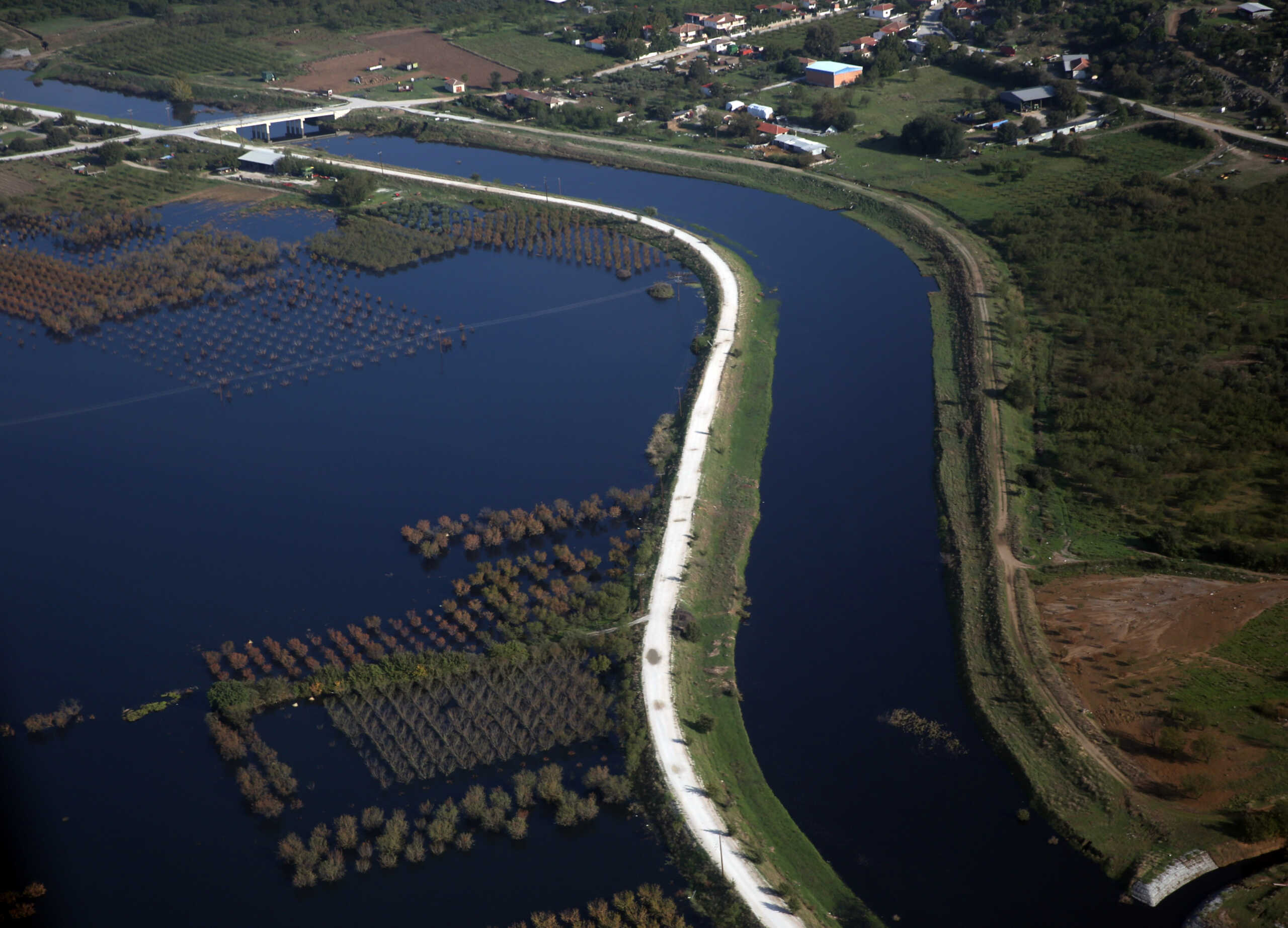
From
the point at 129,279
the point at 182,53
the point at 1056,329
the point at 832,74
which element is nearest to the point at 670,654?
the point at 1056,329

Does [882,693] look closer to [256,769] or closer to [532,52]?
[256,769]

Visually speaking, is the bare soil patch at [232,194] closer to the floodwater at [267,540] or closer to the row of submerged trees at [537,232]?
the row of submerged trees at [537,232]

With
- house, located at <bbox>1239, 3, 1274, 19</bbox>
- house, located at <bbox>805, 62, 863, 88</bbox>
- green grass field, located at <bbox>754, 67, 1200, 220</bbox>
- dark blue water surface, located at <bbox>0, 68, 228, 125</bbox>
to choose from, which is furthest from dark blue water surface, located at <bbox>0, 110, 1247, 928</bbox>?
house, located at <bbox>1239, 3, 1274, 19</bbox>

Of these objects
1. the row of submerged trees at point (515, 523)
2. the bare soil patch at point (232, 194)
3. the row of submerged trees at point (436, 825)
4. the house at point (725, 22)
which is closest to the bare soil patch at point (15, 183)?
the bare soil patch at point (232, 194)

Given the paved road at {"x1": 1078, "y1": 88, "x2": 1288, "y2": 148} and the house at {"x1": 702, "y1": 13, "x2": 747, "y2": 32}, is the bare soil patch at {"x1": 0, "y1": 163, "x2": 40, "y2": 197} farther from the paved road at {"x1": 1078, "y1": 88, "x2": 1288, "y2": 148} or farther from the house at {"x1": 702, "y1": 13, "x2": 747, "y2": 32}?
the paved road at {"x1": 1078, "y1": 88, "x2": 1288, "y2": 148}

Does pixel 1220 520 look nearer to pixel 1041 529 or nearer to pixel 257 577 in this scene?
pixel 1041 529

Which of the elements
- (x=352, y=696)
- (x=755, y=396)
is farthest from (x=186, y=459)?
(x=755, y=396)

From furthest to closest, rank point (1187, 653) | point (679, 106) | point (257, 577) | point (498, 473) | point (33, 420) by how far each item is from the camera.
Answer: point (679, 106), point (33, 420), point (498, 473), point (257, 577), point (1187, 653)
